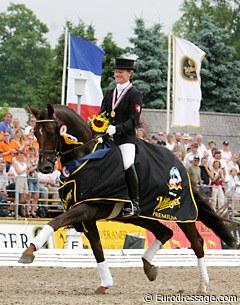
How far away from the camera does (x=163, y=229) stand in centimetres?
1080

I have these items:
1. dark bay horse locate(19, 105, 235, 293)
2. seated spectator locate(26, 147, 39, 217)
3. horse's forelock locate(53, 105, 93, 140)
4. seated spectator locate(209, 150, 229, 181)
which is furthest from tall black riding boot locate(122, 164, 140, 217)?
seated spectator locate(209, 150, 229, 181)

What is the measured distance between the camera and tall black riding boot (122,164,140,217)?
9.84 metres

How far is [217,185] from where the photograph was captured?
18312mm

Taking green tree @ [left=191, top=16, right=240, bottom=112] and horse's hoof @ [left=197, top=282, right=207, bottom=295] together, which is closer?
horse's hoof @ [left=197, top=282, right=207, bottom=295]

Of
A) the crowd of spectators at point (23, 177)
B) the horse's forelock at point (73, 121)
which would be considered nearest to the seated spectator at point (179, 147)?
the crowd of spectators at point (23, 177)

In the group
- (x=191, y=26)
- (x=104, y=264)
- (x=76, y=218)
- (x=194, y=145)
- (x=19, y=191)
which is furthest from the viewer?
(x=191, y=26)

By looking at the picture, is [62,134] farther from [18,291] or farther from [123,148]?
[18,291]

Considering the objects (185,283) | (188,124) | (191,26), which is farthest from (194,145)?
(191,26)

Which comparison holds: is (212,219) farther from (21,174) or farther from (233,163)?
(233,163)

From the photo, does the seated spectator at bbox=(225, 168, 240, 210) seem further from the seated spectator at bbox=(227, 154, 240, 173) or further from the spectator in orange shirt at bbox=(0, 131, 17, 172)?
the spectator in orange shirt at bbox=(0, 131, 17, 172)

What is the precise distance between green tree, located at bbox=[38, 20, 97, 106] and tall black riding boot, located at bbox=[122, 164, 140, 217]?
1187 inches

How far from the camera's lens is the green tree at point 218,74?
127ft

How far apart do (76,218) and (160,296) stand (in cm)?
126

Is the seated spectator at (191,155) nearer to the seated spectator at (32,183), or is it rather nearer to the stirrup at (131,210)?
the seated spectator at (32,183)
